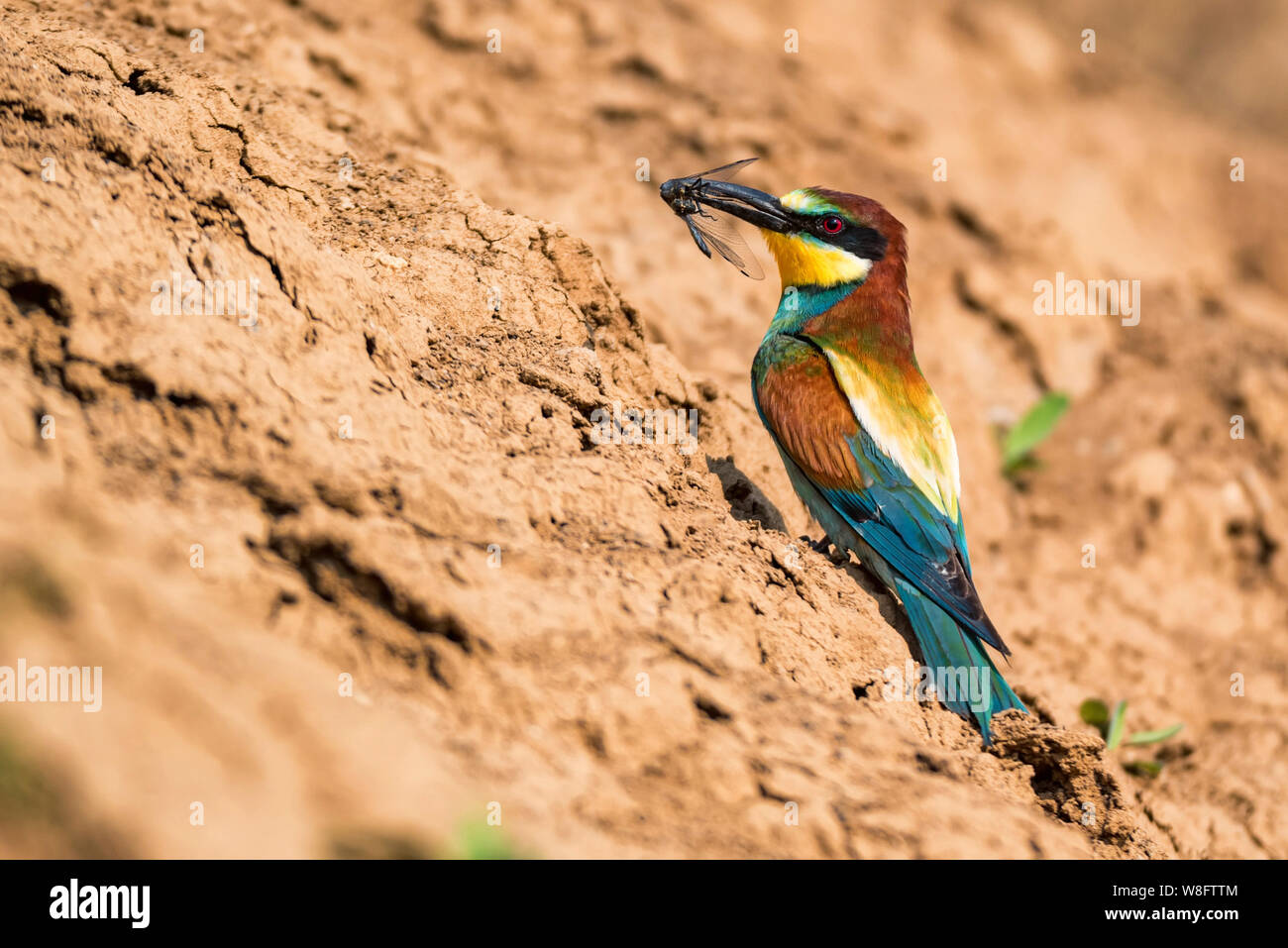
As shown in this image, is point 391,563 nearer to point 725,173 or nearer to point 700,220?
point 700,220

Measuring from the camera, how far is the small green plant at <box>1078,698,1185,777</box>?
3.60m

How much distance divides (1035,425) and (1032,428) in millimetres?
20

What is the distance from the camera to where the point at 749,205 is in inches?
154

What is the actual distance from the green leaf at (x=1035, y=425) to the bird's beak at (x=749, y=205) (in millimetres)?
2016

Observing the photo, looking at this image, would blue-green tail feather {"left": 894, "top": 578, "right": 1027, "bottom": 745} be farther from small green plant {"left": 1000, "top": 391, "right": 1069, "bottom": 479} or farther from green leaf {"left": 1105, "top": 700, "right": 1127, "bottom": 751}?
small green plant {"left": 1000, "top": 391, "right": 1069, "bottom": 479}

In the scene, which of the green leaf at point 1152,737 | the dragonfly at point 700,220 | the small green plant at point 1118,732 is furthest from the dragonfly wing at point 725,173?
the green leaf at point 1152,737

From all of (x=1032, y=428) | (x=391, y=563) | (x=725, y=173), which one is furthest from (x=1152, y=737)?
(x=391, y=563)

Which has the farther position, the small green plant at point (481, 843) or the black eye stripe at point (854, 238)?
the black eye stripe at point (854, 238)

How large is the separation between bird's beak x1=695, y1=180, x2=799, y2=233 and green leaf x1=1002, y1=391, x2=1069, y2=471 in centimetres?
202

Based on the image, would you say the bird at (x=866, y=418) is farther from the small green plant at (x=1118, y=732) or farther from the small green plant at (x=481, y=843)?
the small green plant at (x=481, y=843)

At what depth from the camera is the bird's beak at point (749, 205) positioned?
3.85 metres

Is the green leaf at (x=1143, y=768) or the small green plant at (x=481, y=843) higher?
the small green plant at (x=481, y=843)

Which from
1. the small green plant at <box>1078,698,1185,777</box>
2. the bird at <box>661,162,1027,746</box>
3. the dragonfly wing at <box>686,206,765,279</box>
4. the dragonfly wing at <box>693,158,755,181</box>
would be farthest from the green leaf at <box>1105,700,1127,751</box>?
the dragonfly wing at <box>693,158,755,181</box>
